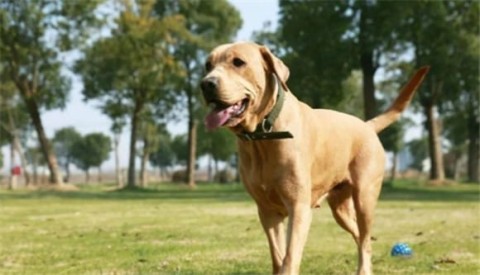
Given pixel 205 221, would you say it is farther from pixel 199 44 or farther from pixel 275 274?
pixel 199 44

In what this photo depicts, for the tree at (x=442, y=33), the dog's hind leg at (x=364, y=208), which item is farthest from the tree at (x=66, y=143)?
the dog's hind leg at (x=364, y=208)

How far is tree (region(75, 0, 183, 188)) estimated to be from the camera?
137ft

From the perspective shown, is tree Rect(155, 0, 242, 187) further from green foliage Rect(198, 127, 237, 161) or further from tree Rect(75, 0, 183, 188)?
green foliage Rect(198, 127, 237, 161)

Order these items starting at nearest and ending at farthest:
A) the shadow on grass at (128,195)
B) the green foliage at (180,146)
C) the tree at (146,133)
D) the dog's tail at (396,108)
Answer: the dog's tail at (396,108), the shadow on grass at (128,195), the tree at (146,133), the green foliage at (180,146)

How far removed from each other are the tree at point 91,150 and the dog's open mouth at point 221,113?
346ft

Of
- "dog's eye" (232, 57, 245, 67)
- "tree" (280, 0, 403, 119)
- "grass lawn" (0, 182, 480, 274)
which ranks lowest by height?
"grass lawn" (0, 182, 480, 274)

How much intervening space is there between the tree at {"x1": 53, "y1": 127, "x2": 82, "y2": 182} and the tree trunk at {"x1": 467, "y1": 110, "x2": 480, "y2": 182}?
240ft

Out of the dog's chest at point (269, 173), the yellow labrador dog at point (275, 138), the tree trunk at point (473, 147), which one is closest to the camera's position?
the yellow labrador dog at point (275, 138)

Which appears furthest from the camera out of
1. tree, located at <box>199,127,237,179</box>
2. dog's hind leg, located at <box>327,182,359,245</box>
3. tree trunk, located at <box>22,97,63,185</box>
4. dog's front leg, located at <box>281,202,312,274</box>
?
tree, located at <box>199,127,237,179</box>

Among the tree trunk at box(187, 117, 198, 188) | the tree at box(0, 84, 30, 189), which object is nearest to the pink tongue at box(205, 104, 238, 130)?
the tree trunk at box(187, 117, 198, 188)

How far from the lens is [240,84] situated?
4508mm

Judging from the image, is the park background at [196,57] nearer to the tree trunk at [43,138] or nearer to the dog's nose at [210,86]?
the tree trunk at [43,138]

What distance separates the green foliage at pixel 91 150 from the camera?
108 m

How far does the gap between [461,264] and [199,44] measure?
40.7m
